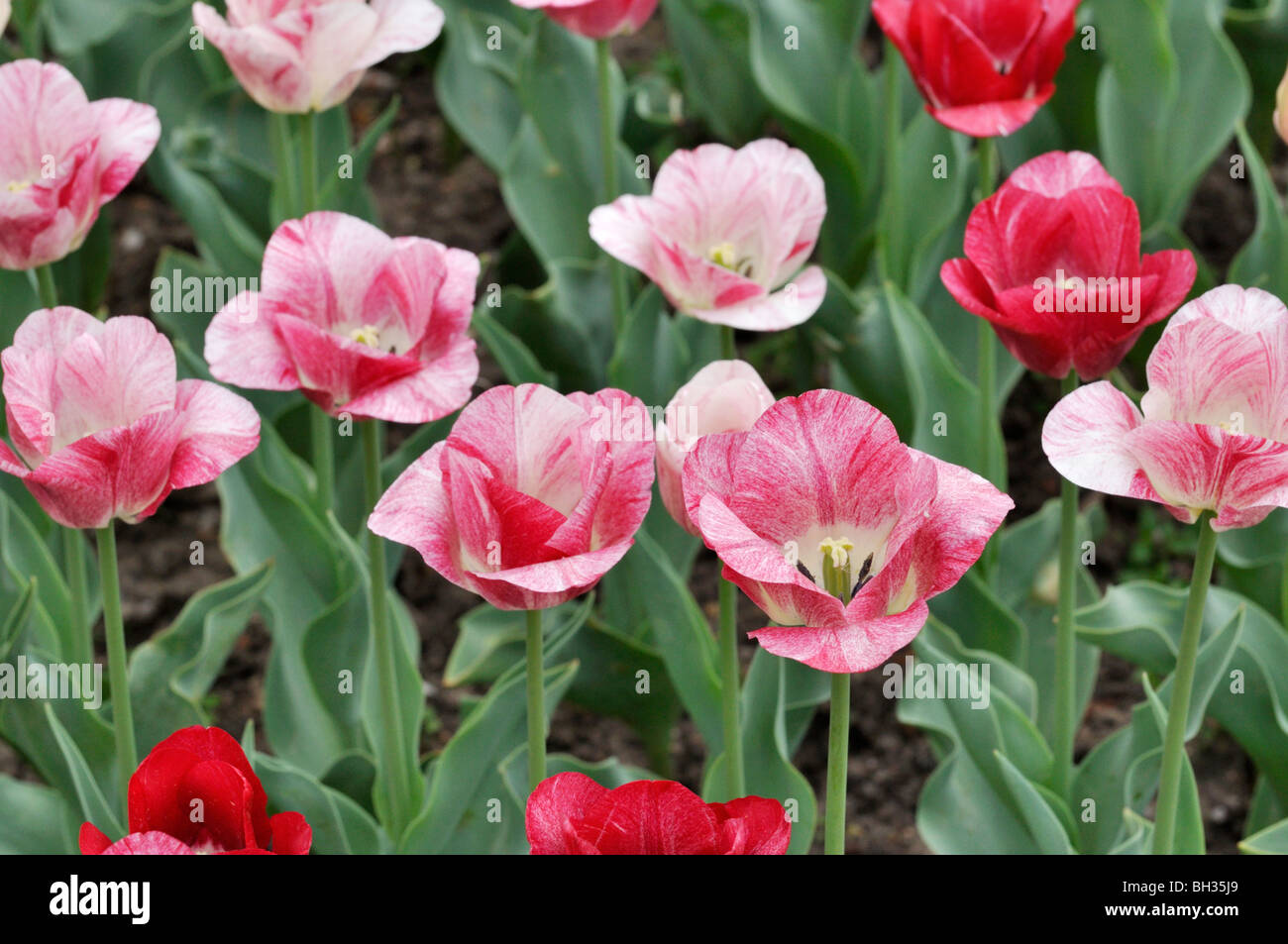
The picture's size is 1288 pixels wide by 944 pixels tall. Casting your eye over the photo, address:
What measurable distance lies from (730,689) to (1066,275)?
469 mm

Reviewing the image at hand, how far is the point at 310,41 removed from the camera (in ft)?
5.45

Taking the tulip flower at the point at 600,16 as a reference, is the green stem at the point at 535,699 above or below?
below

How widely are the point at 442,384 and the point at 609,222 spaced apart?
336 millimetres

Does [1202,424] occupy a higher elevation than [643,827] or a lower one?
higher

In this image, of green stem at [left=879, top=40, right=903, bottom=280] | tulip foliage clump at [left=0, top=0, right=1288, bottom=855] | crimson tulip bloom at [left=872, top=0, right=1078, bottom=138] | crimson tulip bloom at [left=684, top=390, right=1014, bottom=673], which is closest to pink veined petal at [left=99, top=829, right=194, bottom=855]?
tulip foliage clump at [left=0, top=0, right=1288, bottom=855]

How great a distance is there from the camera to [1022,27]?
164 centimetres

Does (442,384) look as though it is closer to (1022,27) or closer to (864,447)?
(864,447)

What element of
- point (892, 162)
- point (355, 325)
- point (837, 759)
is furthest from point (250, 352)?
point (892, 162)

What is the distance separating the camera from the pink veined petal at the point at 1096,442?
1064 mm

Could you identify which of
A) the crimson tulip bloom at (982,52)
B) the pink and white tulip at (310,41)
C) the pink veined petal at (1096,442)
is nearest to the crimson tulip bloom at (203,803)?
the pink veined petal at (1096,442)

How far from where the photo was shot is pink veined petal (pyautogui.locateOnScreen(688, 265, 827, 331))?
1.53 metres

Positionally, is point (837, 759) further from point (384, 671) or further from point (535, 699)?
point (384, 671)

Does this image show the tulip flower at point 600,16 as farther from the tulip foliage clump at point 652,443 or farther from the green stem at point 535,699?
the green stem at point 535,699

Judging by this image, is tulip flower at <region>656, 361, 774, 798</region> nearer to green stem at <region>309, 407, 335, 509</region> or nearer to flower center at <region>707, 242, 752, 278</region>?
flower center at <region>707, 242, 752, 278</region>
